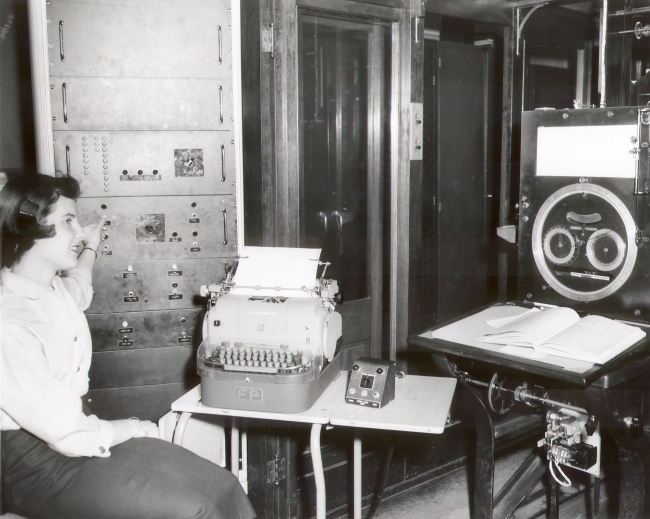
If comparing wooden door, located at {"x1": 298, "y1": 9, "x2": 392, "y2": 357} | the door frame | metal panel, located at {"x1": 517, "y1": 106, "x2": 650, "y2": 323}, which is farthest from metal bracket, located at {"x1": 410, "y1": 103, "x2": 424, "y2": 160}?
metal panel, located at {"x1": 517, "y1": 106, "x2": 650, "y2": 323}

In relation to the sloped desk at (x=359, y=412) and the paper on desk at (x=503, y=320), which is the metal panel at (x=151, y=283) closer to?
the sloped desk at (x=359, y=412)

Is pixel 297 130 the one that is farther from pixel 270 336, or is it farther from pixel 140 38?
pixel 270 336

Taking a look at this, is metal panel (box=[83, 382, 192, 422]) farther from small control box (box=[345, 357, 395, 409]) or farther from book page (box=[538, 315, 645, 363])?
book page (box=[538, 315, 645, 363])

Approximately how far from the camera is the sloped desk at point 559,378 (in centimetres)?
168

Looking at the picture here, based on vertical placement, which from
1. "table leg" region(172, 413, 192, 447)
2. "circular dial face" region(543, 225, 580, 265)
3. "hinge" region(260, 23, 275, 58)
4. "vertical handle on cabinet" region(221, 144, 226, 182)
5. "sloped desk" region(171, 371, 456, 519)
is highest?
"hinge" region(260, 23, 275, 58)

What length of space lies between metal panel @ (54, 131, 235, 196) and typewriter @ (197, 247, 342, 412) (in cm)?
48

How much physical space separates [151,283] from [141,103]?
647 millimetres

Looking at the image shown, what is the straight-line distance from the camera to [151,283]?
253 centimetres

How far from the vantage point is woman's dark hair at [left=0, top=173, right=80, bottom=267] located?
1.76 m

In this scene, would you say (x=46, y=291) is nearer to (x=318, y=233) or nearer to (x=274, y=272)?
(x=274, y=272)

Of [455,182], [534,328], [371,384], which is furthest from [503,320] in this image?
[455,182]

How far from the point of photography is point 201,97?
8.13 feet

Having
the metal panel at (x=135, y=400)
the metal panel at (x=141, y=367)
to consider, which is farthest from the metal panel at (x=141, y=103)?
the metal panel at (x=135, y=400)

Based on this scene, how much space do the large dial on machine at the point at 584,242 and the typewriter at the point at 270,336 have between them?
0.71 meters
